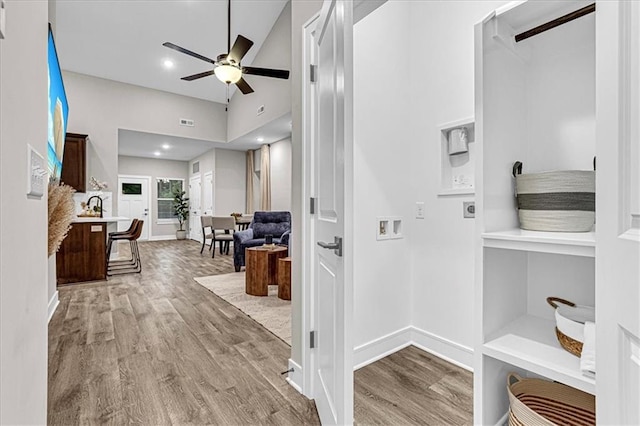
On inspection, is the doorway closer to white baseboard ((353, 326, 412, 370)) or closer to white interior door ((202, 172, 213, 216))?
white interior door ((202, 172, 213, 216))

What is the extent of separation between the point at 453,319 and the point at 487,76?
171 cm

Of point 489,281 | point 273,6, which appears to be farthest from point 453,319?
point 273,6

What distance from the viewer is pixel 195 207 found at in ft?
33.4

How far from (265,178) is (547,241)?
7.33 m

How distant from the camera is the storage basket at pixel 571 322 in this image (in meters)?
0.91

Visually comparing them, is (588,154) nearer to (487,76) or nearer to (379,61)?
(487,76)

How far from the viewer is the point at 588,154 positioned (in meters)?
1.21

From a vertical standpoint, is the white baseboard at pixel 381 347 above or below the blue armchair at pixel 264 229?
below

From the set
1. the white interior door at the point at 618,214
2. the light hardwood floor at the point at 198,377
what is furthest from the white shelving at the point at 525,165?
the light hardwood floor at the point at 198,377

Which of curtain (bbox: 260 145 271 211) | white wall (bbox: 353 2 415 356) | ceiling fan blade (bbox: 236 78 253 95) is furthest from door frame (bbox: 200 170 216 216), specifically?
white wall (bbox: 353 2 415 356)

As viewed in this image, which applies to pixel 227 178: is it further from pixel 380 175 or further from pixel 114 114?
pixel 380 175

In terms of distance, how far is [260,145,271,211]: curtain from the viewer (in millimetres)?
7805

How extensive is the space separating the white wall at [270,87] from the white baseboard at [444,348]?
14.0 feet

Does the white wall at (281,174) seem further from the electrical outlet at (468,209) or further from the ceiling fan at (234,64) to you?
the electrical outlet at (468,209)
